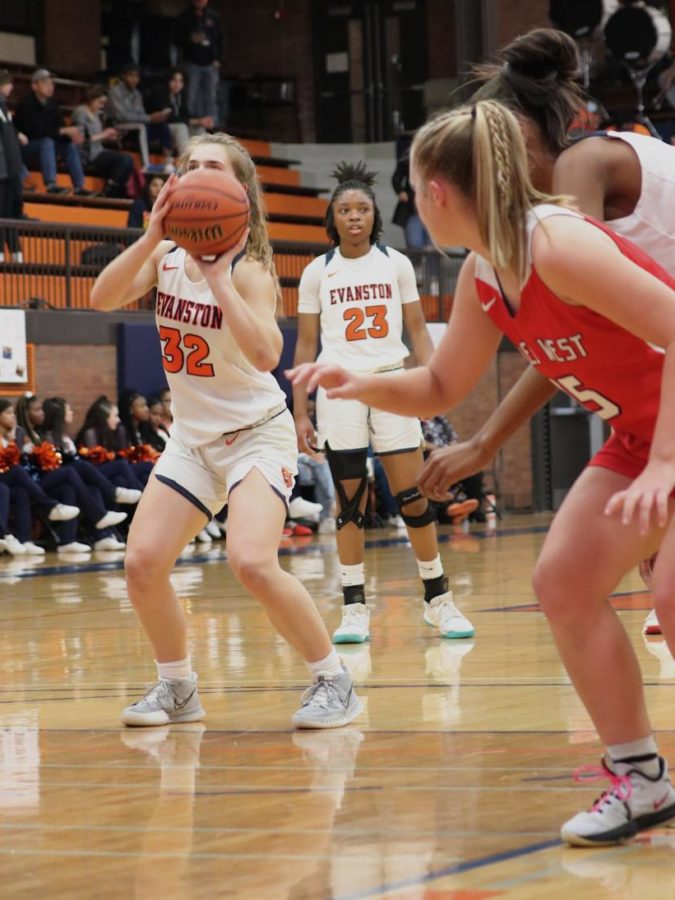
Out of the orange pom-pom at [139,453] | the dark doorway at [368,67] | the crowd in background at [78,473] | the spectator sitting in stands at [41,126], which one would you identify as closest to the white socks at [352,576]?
the crowd in background at [78,473]

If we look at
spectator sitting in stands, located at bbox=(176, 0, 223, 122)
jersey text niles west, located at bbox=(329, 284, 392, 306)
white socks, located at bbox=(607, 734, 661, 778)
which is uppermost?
spectator sitting in stands, located at bbox=(176, 0, 223, 122)

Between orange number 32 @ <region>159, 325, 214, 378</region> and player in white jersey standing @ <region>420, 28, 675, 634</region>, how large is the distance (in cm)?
143

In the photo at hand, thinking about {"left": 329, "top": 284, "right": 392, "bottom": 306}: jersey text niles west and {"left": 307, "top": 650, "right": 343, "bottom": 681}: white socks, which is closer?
{"left": 307, "top": 650, "right": 343, "bottom": 681}: white socks

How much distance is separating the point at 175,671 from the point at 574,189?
7.28 ft

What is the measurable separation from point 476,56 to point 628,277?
16.0 metres

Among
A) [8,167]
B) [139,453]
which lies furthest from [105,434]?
[8,167]

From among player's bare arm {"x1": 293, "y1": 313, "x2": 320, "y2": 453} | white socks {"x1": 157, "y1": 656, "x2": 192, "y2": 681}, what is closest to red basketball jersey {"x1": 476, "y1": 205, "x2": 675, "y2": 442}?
white socks {"x1": 157, "y1": 656, "x2": 192, "y2": 681}

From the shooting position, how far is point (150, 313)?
1659cm

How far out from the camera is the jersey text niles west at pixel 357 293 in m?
7.29

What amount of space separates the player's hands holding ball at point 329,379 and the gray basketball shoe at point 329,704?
5.59 feet

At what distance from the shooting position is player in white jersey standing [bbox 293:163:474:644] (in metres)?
7.16

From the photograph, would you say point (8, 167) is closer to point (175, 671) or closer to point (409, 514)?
point (409, 514)

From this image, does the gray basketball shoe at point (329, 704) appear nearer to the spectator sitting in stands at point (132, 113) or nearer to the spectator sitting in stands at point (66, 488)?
the spectator sitting in stands at point (66, 488)

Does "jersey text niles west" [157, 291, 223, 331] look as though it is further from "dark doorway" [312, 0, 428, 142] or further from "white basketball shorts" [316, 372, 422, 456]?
"dark doorway" [312, 0, 428, 142]
